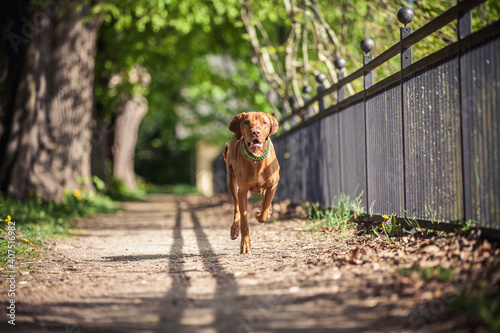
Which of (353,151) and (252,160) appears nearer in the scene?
(252,160)

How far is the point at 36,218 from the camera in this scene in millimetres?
9953

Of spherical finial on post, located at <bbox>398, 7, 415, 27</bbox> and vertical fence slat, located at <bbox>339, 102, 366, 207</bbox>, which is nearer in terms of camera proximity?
spherical finial on post, located at <bbox>398, 7, 415, 27</bbox>

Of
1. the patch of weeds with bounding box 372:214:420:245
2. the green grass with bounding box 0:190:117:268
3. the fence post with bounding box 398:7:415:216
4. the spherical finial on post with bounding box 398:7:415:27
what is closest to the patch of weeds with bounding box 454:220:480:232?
the patch of weeds with bounding box 372:214:420:245

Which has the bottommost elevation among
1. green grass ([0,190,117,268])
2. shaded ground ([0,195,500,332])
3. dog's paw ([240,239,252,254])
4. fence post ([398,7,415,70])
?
shaded ground ([0,195,500,332])

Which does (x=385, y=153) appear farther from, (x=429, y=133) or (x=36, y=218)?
(x=36, y=218)

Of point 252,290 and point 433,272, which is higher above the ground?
point 433,272

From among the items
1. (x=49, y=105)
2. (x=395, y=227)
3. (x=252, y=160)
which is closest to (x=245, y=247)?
(x=252, y=160)

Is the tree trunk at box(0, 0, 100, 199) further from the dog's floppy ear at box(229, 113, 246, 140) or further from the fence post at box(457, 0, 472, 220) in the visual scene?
the fence post at box(457, 0, 472, 220)

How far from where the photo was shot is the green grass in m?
6.81

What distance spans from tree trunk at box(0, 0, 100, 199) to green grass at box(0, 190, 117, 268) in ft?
1.48

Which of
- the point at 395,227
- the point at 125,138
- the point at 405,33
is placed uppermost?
the point at 125,138

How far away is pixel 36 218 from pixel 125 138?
16308mm

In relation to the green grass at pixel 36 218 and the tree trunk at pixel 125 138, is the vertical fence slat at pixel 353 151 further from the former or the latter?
the tree trunk at pixel 125 138

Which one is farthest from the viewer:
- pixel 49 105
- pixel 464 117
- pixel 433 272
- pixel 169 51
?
pixel 169 51
